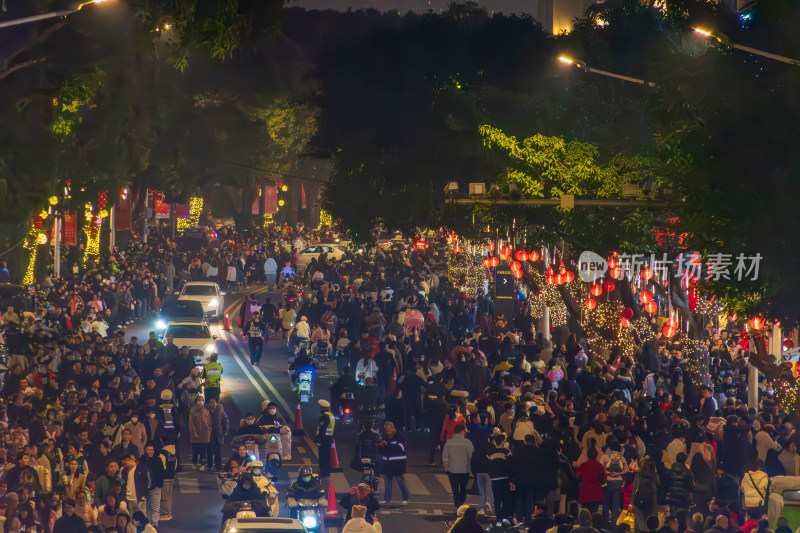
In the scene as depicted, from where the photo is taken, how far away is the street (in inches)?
776

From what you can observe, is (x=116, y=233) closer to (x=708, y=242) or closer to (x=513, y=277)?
(x=513, y=277)

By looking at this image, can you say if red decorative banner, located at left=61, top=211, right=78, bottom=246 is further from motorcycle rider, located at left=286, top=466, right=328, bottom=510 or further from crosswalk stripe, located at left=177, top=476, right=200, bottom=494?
motorcycle rider, located at left=286, top=466, right=328, bottom=510

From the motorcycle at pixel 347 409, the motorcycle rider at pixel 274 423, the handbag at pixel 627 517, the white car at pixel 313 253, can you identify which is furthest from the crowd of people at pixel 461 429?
the white car at pixel 313 253

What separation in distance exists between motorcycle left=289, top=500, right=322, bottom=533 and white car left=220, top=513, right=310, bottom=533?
2606 mm

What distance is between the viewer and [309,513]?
17531 mm

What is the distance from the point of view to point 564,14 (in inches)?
3049

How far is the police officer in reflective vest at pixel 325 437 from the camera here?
72.1 ft

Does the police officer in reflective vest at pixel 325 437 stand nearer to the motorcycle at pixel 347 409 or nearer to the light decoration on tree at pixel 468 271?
the motorcycle at pixel 347 409

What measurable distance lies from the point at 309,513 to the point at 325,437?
464 cm

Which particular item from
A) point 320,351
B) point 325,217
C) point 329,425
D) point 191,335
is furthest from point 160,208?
point 329,425

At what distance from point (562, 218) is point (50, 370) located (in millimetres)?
12098

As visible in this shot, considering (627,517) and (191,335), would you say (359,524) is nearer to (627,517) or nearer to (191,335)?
(627,517)

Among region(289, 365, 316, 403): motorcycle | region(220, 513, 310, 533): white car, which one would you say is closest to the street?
region(289, 365, 316, 403): motorcycle

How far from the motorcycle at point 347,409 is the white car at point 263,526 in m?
10.5
